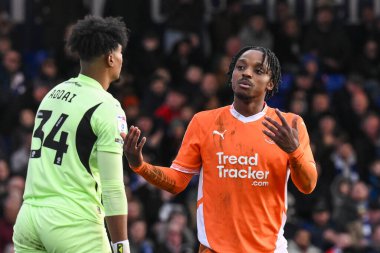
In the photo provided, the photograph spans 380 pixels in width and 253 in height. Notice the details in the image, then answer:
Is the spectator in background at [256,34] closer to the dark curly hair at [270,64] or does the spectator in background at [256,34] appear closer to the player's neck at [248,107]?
the dark curly hair at [270,64]

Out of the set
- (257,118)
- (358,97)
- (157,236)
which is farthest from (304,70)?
(257,118)

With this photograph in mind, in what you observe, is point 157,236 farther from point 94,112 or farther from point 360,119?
point 94,112

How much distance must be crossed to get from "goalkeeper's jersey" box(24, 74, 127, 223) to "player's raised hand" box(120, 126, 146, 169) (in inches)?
2.3

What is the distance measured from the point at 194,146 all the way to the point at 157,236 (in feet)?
19.7

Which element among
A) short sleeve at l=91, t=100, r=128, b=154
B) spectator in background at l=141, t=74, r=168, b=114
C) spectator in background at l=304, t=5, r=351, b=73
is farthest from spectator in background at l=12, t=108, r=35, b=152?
short sleeve at l=91, t=100, r=128, b=154

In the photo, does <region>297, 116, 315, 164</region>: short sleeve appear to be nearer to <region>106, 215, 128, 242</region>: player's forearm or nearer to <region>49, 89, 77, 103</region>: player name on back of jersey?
<region>106, 215, 128, 242</region>: player's forearm

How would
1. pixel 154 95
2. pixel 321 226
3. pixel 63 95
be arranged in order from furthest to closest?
pixel 154 95
pixel 321 226
pixel 63 95

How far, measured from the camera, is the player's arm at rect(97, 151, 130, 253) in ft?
22.1

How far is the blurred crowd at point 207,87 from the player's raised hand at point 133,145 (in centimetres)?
574

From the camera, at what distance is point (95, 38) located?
7.09 meters

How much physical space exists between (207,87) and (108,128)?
28.5ft

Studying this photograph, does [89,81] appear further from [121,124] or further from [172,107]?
[172,107]

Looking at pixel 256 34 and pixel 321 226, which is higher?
pixel 256 34

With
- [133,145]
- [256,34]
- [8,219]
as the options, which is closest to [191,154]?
[133,145]
